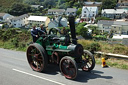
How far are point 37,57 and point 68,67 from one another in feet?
5.64

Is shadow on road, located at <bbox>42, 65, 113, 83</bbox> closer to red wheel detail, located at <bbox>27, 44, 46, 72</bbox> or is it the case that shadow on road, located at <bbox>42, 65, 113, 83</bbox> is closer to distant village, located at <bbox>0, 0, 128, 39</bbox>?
red wheel detail, located at <bbox>27, 44, 46, 72</bbox>

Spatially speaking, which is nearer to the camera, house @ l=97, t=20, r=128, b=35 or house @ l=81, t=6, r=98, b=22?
house @ l=97, t=20, r=128, b=35

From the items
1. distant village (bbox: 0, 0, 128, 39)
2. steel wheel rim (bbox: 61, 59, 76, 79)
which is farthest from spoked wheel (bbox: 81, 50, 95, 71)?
distant village (bbox: 0, 0, 128, 39)

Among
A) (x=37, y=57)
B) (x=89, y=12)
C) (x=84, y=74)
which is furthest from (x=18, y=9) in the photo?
(x=84, y=74)

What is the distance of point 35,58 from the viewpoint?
6.91 meters

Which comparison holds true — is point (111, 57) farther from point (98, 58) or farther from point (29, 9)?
point (29, 9)

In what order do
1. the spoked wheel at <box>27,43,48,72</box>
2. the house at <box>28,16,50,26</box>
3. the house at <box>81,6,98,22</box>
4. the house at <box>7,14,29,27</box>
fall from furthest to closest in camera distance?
1. the house at <box>81,6,98,22</box>
2. the house at <box>7,14,29,27</box>
3. the house at <box>28,16,50,26</box>
4. the spoked wheel at <box>27,43,48,72</box>

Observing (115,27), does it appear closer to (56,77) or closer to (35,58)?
(35,58)

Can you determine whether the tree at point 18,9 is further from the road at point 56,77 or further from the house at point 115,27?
the road at point 56,77

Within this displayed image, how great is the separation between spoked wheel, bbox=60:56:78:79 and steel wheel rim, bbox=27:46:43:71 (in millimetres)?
1158

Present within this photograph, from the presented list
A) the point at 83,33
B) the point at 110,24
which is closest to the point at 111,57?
the point at 83,33

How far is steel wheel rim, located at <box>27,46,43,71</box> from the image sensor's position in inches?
267

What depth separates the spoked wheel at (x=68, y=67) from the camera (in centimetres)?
565

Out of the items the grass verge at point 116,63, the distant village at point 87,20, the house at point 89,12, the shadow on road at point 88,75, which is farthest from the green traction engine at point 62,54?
the house at point 89,12
